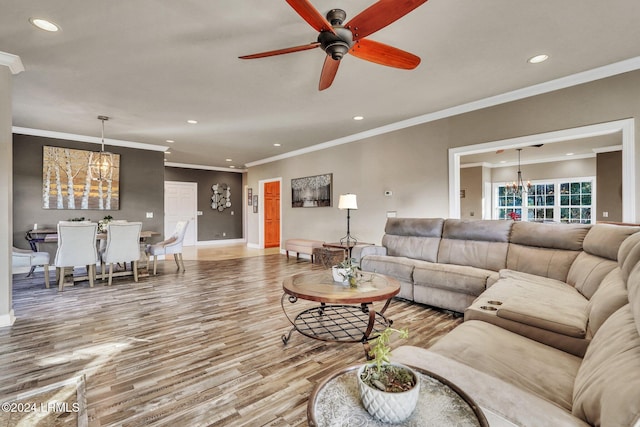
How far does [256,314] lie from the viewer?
130 inches

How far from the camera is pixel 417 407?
951 mm

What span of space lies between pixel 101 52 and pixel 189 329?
2752 mm

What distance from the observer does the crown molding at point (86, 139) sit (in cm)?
544

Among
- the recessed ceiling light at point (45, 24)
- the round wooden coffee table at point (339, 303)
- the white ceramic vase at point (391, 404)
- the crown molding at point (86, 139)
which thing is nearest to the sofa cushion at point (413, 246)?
the round wooden coffee table at point (339, 303)

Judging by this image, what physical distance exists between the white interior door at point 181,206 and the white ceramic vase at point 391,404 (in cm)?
924

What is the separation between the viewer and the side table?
88 cm

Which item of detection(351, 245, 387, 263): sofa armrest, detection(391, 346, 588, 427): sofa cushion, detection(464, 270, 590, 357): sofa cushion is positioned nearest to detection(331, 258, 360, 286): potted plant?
detection(464, 270, 590, 357): sofa cushion

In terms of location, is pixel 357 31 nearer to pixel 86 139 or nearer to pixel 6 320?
pixel 6 320

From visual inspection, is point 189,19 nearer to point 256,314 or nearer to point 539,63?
point 256,314

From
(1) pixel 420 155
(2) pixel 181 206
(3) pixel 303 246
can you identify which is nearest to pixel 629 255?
Answer: (1) pixel 420 155

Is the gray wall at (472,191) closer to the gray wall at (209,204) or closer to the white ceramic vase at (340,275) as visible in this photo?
the white ceramic vase at (340,275)

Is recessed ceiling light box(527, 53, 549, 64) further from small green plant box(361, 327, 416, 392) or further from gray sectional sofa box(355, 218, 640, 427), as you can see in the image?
small green plant box(361, 327, 416, 392)

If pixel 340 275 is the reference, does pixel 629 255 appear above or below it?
above

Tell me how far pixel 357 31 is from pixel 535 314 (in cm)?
205
